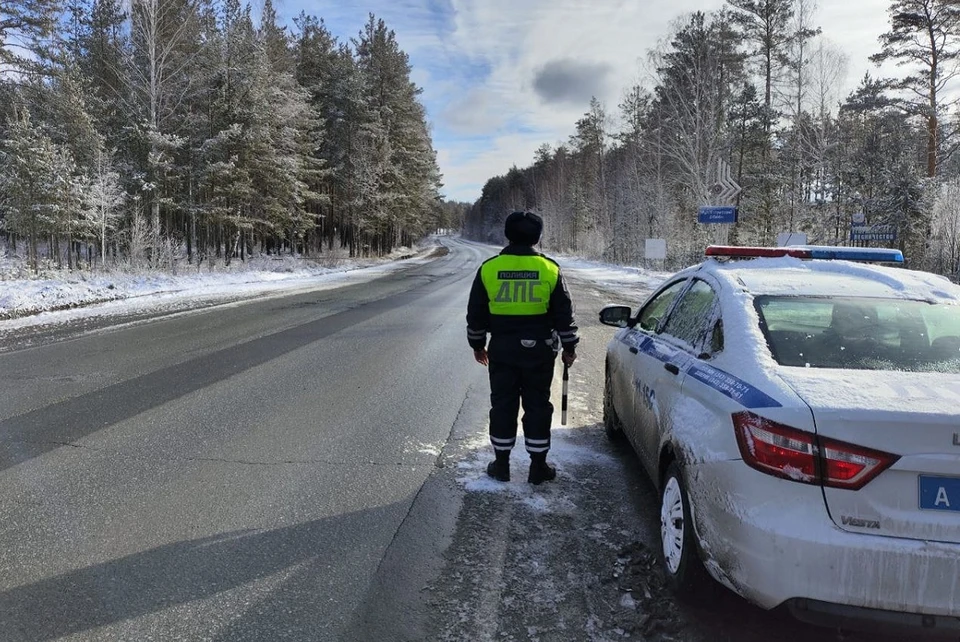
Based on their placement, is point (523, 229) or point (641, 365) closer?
point (641, 365)

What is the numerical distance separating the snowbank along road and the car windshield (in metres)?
1.20

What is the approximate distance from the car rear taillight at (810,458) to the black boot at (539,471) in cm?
208

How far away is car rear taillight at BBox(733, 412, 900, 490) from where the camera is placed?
2152mm

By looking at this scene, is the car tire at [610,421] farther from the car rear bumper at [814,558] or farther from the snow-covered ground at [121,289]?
the snow-covered ground at [121,289]

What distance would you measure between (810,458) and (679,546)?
35.3 inches

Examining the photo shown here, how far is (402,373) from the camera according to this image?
7695 millimetres

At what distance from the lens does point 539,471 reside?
169 inches

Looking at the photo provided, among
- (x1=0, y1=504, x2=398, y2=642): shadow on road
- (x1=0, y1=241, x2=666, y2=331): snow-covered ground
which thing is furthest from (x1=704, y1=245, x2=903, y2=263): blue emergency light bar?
(x1=0, y1=241, x2=666, y2=331): snow-covered ground

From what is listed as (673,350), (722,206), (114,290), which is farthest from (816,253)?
(114,290)

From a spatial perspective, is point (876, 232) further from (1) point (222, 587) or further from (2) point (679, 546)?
(1) point (222, 587)

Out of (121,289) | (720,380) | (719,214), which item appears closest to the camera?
(720,380)

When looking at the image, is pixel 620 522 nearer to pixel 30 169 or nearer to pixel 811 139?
pixel 30 169

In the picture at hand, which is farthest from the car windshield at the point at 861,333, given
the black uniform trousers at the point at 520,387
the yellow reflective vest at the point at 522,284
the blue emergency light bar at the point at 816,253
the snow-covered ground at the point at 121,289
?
the snow-covered ground at the point at 121,289

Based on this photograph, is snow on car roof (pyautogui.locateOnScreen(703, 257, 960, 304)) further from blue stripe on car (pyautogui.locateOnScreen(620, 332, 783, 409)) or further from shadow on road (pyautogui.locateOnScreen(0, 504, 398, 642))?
shadow on road (pyautogui.locateOnScreen(0, 504, 398, 642))
